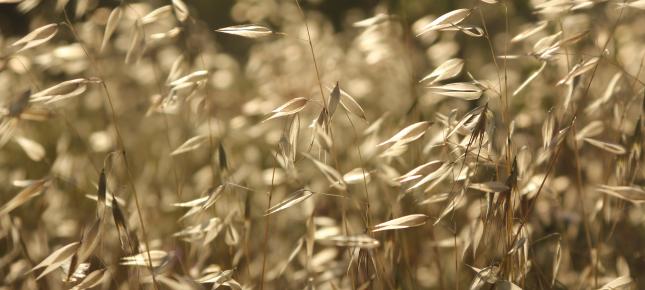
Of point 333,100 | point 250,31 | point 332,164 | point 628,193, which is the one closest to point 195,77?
point 250,31

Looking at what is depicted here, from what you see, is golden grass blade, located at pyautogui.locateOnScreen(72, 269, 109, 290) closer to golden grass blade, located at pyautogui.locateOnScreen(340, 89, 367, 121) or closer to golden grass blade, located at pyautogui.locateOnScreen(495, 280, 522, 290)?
golden grass blade, located at pyautogui.locateOnScreen(340, 89, 367, 121)

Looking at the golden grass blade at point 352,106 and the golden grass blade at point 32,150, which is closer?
the golden grass blade at point 352,106

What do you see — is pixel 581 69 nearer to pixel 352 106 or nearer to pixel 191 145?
pixel 352 106

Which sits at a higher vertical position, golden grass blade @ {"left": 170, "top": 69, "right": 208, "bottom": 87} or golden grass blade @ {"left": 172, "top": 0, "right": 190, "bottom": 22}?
golden grass blade @ {"left": 172, "top": 0, "right": 190, "bottom": 22}

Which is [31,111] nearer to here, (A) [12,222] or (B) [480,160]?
(A) [12,222]

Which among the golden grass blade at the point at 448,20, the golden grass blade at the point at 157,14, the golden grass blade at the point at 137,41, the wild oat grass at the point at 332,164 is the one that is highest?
the golden grass blade at the point at 448,20

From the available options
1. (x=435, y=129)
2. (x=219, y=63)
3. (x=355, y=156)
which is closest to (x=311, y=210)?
(x=355, y=156)

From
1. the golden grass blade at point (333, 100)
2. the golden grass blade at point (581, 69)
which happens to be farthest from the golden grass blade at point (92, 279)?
the golden grass blade at point (581, 69)

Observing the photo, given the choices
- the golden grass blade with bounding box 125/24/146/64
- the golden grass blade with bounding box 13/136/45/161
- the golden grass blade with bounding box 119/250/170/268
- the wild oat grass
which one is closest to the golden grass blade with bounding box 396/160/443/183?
the wild oat grass

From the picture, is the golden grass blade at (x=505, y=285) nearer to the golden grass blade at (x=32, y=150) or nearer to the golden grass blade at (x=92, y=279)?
the golden grass blade at (x=92, y=279)
